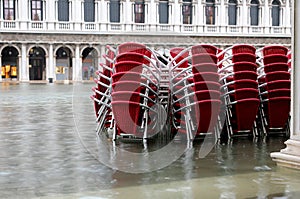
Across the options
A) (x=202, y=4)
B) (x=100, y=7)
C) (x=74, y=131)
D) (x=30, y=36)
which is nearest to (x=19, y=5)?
(x=30, y=36)

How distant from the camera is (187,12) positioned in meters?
48.4

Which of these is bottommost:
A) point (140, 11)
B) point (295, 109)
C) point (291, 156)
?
point (291, 156)

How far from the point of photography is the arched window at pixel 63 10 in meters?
44.8

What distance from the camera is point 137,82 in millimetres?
6289

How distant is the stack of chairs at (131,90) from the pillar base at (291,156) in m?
1.94

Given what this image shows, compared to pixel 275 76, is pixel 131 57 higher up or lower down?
higher up

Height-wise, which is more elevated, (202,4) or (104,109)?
(202,4)

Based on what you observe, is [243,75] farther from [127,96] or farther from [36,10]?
[36,10]

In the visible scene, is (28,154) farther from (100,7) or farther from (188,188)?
(100,7)

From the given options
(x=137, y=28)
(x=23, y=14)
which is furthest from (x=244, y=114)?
(x=137, y=28)

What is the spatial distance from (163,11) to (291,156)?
43911 millimetres

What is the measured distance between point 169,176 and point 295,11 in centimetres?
178

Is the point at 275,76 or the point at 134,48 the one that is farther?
the point at 275,76

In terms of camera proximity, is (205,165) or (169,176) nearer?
(169,176)
